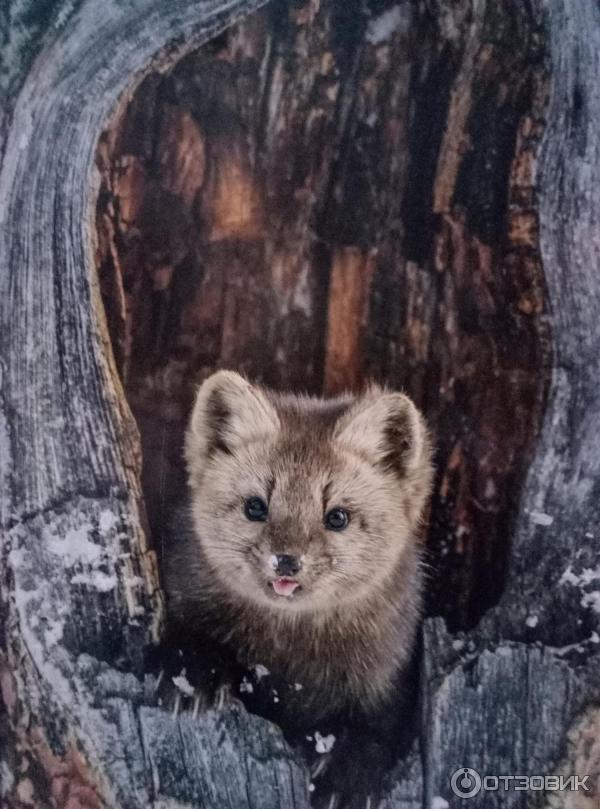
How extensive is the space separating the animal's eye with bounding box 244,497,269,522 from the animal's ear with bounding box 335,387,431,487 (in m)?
0.19

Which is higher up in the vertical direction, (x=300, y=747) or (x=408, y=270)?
(x=408, y=270)

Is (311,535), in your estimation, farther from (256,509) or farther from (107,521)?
(107,521)

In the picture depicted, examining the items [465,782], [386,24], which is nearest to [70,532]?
[465,782]

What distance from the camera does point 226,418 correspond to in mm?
→ 1833

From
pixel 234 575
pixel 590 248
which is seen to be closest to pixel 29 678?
pixel 234 575

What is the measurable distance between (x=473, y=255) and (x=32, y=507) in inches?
39.0

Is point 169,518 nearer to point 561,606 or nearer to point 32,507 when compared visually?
point 32,507

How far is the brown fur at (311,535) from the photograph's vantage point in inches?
69.7

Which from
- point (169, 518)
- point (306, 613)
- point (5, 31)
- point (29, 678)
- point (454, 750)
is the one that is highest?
point (5, 31)

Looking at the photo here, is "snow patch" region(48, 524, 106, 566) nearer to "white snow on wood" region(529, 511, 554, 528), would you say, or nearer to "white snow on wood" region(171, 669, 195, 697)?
"white snow on wood" region(171, 669, 195, 697)

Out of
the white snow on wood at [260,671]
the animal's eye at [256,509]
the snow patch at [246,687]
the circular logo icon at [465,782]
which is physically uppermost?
the animal's eye at [256,509]

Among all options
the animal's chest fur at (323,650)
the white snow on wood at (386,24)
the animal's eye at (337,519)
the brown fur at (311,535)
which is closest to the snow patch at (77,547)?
the brown fur at (311,535)

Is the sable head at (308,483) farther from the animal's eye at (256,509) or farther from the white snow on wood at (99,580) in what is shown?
the white snow on wood at (99,580)

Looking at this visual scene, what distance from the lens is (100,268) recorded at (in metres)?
1.84
